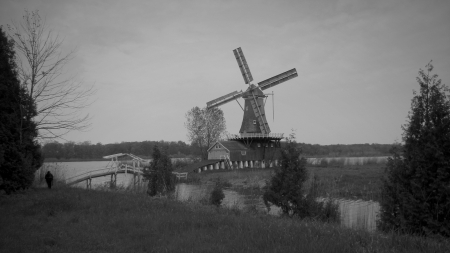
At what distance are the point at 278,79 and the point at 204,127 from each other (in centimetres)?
1864

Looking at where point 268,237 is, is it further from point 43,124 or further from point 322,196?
point 43,124

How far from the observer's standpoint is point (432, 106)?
26.5 ft

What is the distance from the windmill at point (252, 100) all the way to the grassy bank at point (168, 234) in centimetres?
3528

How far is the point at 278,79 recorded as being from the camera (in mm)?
43844

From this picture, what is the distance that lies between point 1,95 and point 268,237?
1433 cm

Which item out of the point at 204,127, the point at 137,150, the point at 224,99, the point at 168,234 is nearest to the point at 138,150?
the point at 137,150

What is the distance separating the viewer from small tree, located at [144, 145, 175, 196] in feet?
60.0

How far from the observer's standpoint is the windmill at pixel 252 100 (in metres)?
44.1

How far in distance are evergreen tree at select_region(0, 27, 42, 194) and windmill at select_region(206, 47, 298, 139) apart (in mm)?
31110

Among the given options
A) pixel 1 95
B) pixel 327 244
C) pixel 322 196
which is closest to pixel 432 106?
pixel 327 244

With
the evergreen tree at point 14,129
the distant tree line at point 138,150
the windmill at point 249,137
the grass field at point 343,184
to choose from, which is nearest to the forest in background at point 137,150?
the distant tree line at point 138,150

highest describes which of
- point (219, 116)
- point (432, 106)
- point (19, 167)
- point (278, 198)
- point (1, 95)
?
point (219, 116)

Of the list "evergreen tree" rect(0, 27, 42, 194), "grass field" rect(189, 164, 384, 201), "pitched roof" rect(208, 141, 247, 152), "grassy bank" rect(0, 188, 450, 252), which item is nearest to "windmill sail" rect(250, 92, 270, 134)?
"pitched roof" rect(208, 141, 247, 152)

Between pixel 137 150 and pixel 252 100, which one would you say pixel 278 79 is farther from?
pixel 137 150
